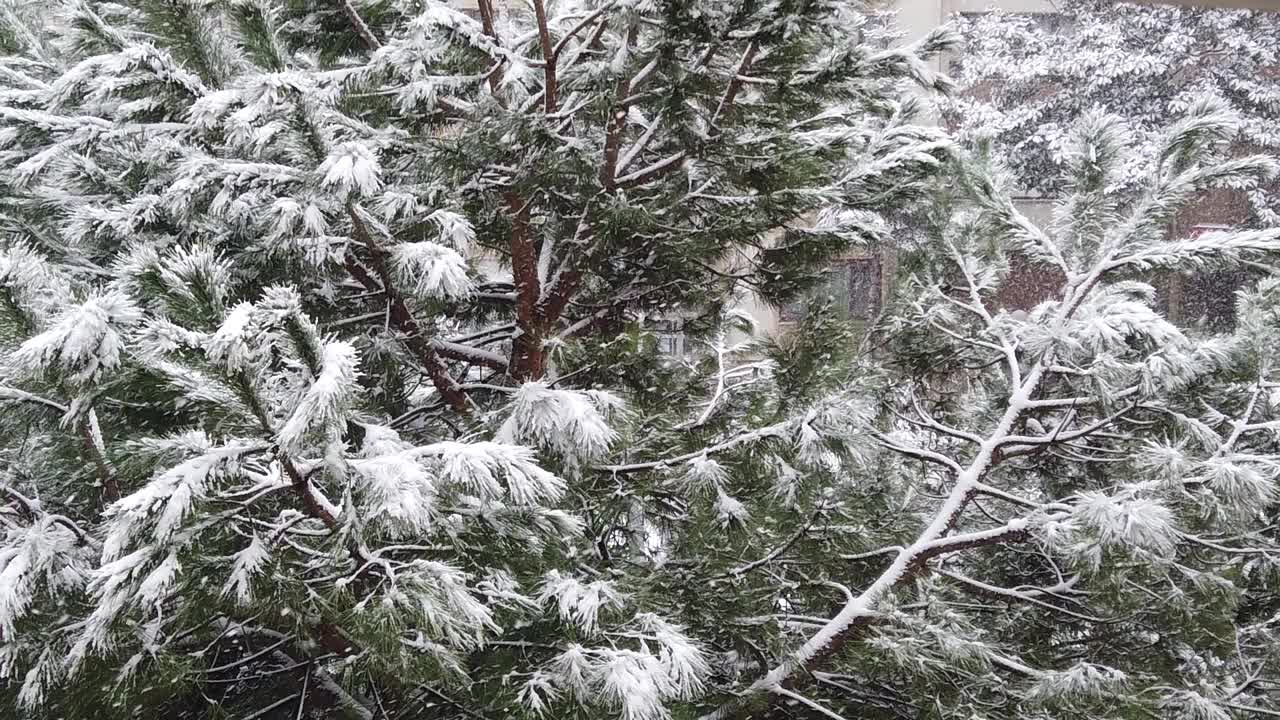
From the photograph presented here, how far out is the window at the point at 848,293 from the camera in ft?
8.98

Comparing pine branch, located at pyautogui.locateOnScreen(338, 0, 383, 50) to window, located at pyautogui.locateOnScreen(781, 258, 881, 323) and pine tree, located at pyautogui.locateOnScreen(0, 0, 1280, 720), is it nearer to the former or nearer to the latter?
pine tree, located at pyautogui.locateOnScreen(0, 0, 1280, 720)

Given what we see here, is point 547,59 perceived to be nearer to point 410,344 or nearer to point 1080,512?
point 410,344

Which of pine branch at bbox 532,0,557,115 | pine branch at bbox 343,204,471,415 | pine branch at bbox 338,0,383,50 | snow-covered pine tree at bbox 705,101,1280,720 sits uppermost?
pine branch at bbox 338,0,383,50

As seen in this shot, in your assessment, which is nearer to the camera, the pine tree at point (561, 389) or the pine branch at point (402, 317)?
the pine tree at point (561, 389)

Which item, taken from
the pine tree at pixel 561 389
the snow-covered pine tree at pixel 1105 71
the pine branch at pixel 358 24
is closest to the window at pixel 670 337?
the pine tree at pixel 561 389

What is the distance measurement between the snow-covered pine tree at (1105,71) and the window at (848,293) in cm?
345

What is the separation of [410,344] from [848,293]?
1748 millimetres

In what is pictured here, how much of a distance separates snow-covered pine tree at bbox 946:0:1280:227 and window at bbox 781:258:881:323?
345 centimetres

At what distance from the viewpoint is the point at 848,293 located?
3.25 meters

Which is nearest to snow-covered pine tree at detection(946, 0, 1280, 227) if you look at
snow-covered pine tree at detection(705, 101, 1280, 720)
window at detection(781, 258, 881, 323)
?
window at detection(781, 258, 881, 323)

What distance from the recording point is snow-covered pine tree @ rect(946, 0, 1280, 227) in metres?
7.22

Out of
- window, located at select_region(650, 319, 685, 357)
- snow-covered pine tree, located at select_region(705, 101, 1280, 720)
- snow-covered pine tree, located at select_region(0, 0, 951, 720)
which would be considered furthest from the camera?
window, located at select_region(650, 319, 685, 357)

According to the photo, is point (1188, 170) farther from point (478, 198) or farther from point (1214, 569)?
point (478, 198)

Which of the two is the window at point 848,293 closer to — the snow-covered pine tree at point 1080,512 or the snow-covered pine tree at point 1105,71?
the snow-covered pine tree at point 1080,512
